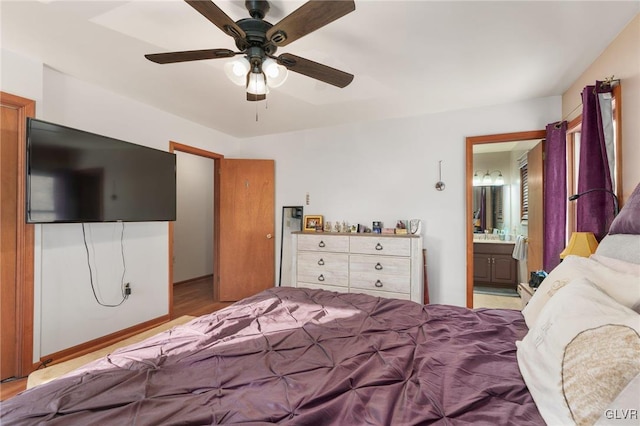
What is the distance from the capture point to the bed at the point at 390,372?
2.30 ft

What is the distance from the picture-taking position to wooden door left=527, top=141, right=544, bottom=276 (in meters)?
2.97

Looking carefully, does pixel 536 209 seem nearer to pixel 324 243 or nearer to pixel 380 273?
pixel 380 273

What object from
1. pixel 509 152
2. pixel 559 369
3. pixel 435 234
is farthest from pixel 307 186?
pixel 509 152

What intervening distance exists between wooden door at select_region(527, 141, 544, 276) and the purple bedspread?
6.91ft

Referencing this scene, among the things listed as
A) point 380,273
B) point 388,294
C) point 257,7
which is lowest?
point 388,294

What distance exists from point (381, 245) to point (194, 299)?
9.77 ft

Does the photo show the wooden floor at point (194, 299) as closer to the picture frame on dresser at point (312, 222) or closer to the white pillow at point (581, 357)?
the picture frame on dresser at point (312, 222)

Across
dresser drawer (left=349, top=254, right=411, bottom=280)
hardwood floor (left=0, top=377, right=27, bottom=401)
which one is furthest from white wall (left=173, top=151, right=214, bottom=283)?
dresser drawer (left=349, top=254, right=411, bottom=280)

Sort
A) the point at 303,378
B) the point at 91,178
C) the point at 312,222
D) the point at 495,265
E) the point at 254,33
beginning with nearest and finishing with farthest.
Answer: the point at 303,378 < the point at 254,33 < the point at 91,178 < the point at 312,222 < the point at 495,265

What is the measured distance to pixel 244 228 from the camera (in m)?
4.12

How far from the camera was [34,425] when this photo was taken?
28.0 inches

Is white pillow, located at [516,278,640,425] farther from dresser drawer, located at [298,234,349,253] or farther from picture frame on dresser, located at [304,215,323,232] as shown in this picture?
picture frame on dresser, located at [304,215,323,232]

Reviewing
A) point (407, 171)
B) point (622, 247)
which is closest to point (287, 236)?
point (407, 171)

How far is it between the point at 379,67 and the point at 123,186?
244cm
